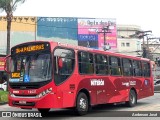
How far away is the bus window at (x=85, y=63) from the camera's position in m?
14.2

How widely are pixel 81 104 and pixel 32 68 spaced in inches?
103

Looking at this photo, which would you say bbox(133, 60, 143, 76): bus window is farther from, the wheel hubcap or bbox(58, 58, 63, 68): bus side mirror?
bbox(58, 58, 63, 68): bus side mirror

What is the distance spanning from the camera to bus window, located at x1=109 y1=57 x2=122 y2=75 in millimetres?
16550

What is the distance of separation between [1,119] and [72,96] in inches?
110

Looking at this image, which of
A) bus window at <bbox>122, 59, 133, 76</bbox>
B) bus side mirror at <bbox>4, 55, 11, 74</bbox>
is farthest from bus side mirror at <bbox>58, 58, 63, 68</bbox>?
bus window at <bbox>122, 59, 133, 76</bbox>

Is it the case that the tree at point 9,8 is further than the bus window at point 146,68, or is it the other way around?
the tree at point 9,8

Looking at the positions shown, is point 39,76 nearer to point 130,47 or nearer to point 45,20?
point 45,20

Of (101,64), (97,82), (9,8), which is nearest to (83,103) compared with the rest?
(97,82)

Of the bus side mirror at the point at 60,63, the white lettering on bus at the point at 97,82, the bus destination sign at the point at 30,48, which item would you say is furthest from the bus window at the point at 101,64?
the bus destination sign at the point at 30,48

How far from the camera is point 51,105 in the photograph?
1238 cm

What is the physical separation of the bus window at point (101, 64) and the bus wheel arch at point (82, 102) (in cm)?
144

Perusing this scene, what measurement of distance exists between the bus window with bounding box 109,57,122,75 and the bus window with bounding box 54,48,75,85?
10.9 ft

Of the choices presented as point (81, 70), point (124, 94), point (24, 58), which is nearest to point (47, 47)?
point (24, 58)

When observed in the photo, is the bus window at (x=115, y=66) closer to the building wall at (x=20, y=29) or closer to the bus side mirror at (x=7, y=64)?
the bus side mirror at (x=7, y=64)
